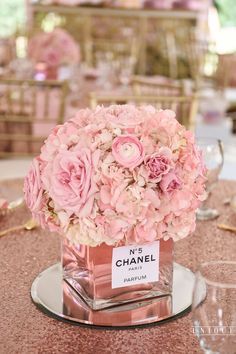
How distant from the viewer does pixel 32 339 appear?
0.92m

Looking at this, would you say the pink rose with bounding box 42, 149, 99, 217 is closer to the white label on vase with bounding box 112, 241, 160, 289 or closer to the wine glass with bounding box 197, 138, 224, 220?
the white label on vase with bounding box 112, 241, 160, 289

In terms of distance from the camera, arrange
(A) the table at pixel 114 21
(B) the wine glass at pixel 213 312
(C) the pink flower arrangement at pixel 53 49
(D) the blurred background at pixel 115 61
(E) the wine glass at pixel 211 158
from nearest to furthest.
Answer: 1. (B) the wine glass at pixel 213 312
2. (E) the wine glass at pixel 211 158
3. (D) the blurred background at pixel 115 61
4. (C) the pink flower arrangement at pixel 53 49
5. (A) the table at pixel 114 21

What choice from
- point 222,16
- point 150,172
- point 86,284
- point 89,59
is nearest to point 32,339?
point 86,284

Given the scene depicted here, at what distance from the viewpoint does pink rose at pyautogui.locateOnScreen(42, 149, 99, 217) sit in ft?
3.03

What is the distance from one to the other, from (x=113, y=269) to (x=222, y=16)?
24.8 feet

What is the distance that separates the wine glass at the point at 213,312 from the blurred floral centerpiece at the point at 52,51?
9.21 ft

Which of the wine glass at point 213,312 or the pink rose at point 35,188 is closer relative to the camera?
the wine glass at point 213,312

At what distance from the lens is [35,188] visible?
98 cm

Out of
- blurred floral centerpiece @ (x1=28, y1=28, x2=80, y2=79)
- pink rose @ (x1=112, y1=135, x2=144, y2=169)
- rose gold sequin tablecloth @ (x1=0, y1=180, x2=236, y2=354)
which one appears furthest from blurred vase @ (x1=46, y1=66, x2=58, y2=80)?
pink rose @ (x1=112, y1=135, x2=144, y2=169)

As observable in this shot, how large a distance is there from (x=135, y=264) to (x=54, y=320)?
0.49 feet

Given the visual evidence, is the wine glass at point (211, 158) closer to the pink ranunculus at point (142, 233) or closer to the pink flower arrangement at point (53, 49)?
the pink ranunculus at point (142, 233)

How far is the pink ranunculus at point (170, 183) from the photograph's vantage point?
0.94 metres

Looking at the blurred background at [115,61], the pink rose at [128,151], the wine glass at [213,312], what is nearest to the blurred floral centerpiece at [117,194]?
the pink rose at [128,151]

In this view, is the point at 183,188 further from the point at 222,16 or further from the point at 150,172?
the point at 222,16
